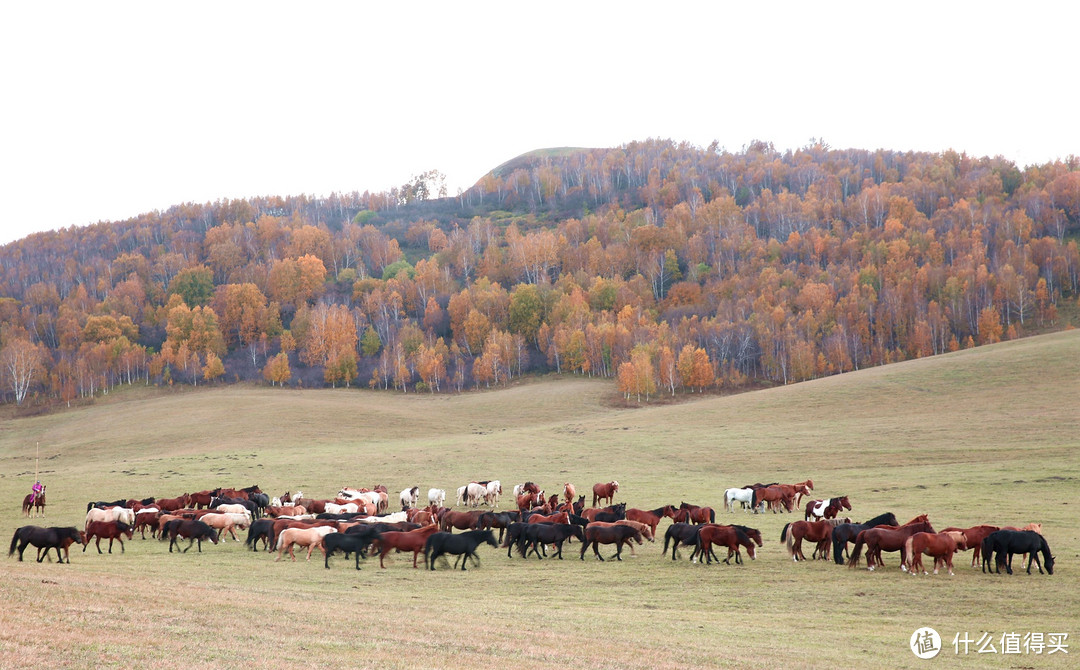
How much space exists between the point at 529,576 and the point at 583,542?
3319mm

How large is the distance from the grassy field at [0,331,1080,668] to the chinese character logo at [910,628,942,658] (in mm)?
195

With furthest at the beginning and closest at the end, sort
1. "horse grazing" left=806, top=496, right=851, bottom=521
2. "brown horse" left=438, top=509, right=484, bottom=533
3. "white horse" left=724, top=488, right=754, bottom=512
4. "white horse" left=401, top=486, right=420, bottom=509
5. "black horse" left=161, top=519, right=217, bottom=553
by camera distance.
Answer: "white horse" left=401, top=486, right=420, bottom=509 → "white horse" left=724, top=488, right=754, bottom=512 → "horse grazing" left=806, top=496, right=851, bottom=521 → "brown horse" left=438, top=509, right=484, bottom=533 → "black horse" left=161, top=519, right=217, bottom=553

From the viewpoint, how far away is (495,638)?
38.4 feet

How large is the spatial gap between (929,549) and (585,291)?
111 metres

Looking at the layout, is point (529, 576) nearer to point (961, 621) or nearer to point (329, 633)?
point (329, 633)

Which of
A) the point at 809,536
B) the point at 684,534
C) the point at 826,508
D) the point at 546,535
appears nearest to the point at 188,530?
the point at 546,535

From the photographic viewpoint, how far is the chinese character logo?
11.7 metres

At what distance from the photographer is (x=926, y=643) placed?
12.1 m

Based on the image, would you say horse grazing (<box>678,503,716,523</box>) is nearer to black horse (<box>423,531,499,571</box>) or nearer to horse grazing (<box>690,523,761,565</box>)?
horse grazing (<box>690,523,761,565</box>)

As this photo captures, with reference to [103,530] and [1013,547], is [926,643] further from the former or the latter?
[103,530]

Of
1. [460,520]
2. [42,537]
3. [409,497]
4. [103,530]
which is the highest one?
[42,537]

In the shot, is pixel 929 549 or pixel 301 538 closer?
pixel 929 549

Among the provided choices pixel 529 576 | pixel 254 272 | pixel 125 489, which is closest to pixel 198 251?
pixel 254 272

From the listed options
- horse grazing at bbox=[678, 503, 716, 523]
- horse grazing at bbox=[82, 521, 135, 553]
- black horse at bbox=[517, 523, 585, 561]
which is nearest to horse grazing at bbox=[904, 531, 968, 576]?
horse grazing at bbox=[678, 503, 716, 523]
